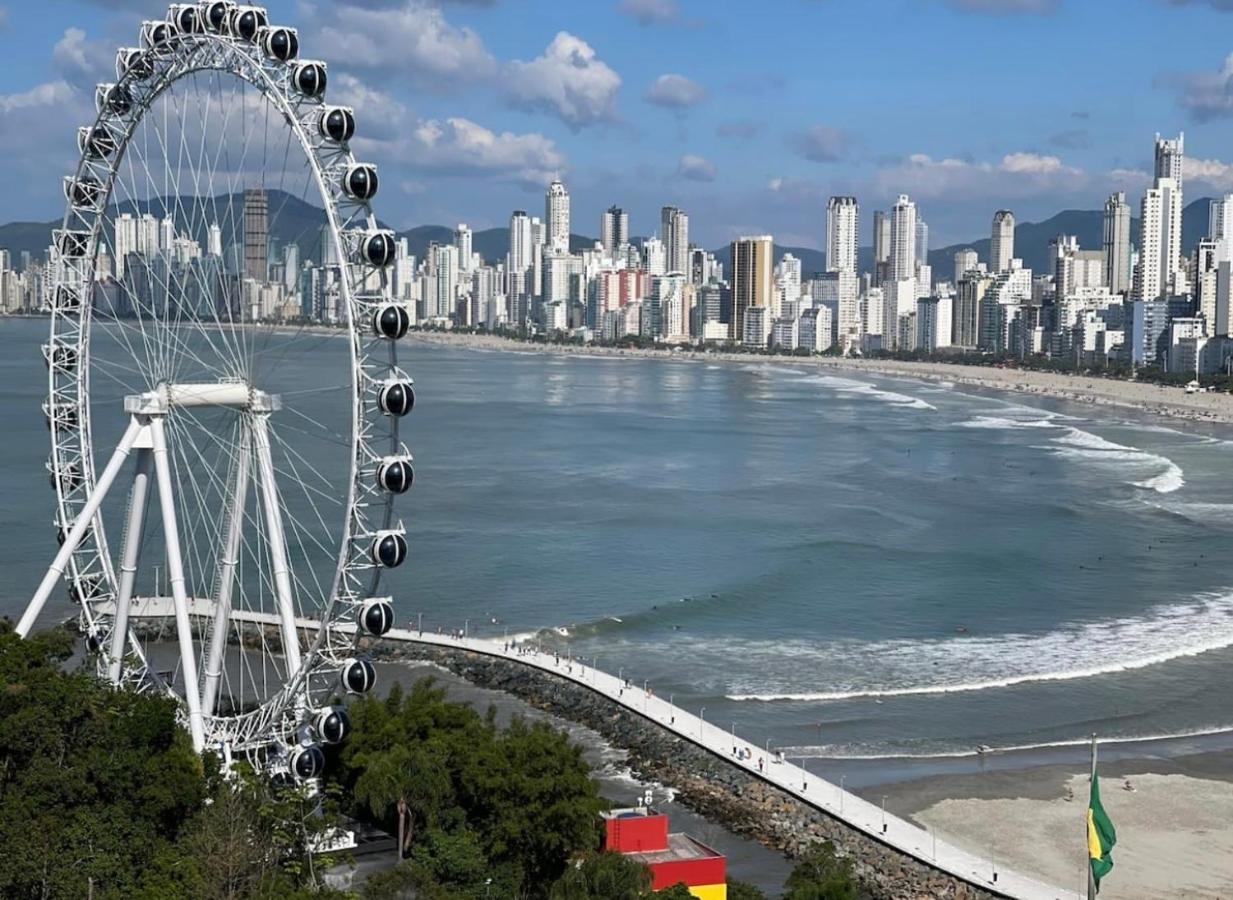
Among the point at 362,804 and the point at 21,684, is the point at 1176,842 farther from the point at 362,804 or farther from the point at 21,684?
the point at 21,684

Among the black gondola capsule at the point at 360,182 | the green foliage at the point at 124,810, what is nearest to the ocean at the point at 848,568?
the green foliage at the point at 124,810

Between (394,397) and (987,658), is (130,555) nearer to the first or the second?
(394,397)

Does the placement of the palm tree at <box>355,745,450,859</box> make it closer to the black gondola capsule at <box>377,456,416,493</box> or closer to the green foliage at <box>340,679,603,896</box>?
the green foliage at <box>340,679,603,896</box>

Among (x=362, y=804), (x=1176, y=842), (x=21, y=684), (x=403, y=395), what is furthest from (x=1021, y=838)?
(x=21, y=684)

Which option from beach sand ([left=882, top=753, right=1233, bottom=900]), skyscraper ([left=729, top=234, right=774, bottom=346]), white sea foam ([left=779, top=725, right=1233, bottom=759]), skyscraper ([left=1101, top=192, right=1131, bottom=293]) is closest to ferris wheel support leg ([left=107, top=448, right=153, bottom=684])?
white sea foam ([left=779, top=725, right=1233, bottom=759])

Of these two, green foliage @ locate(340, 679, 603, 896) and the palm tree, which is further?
the palm tree

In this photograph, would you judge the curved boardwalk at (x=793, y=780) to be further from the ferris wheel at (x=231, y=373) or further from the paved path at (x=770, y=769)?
the ferris wheel at (x=231, y=373)
